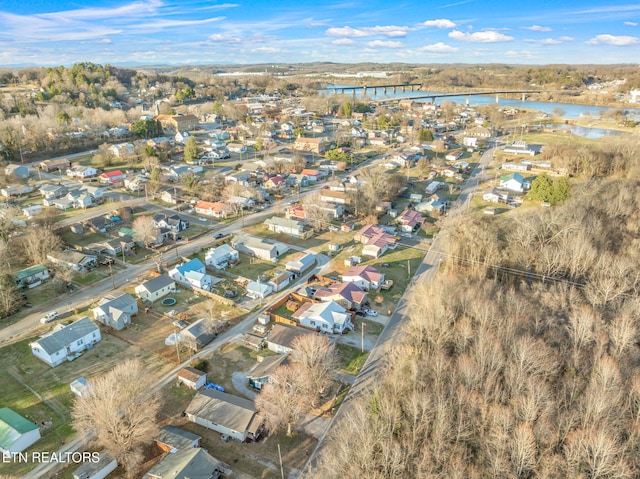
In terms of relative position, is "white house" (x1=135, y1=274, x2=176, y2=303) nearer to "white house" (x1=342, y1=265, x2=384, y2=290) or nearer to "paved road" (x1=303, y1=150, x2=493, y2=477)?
"white house" (x1=342, y1=265, x2=384, y2=290)

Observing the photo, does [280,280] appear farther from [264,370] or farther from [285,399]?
[285,399]

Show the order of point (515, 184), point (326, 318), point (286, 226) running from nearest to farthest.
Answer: point (326, 318), point (286, 226), point (515, 184)

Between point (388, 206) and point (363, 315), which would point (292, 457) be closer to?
point (363, 315)

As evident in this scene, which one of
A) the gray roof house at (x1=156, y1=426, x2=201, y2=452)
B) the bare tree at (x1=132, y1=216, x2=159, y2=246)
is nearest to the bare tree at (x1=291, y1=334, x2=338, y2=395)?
the gray roof house at (x1=156, y1=426, x2=201, y2=452)

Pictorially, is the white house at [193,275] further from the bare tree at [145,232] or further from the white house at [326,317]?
the white house at [326,317]

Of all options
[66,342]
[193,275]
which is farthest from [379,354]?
[66,342]
